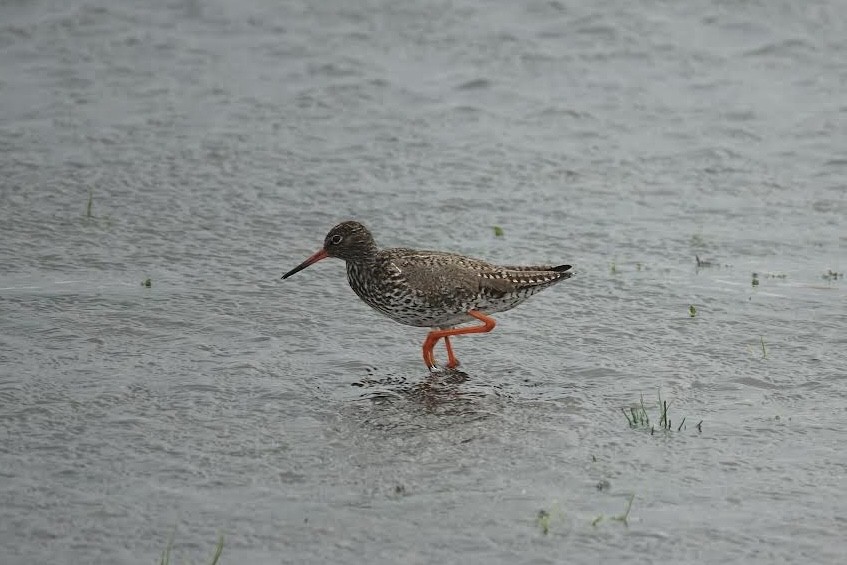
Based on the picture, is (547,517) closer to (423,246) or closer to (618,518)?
(618,518)

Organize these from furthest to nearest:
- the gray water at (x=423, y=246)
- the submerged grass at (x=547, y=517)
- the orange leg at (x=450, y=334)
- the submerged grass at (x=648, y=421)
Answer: the orange leg at (x=450, y=334), the submerged grass at (x=648, y=421), the gray water at (x=423, y=246), the submerged grass at (x=547, y=517)

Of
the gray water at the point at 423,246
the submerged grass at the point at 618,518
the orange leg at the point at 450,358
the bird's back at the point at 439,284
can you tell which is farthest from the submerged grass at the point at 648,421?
the bird's back at the point at 439,284

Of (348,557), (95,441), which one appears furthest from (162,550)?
(95,441)

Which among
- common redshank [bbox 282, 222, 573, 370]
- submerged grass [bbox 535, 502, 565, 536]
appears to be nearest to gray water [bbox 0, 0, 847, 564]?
submerged grass [bbox 535, 502, 565, 536]

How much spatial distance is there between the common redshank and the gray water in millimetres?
312

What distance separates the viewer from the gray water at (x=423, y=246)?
22.3 feet

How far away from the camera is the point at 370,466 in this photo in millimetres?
7324

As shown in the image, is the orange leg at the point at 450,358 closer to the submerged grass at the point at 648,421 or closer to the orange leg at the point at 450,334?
the orange leg at the point at 450,334

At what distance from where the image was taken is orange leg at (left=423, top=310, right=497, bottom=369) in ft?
30.1

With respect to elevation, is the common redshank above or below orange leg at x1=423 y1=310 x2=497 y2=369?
above

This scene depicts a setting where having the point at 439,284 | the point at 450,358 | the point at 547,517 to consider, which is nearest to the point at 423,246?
the point at 439,284

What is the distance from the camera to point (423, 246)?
1146 centimetres

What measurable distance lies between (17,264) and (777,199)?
23.7 ft

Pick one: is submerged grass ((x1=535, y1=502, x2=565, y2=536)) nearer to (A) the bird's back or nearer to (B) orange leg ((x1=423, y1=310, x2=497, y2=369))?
(B) orange leg ((x1=423, y1=310, x2=497, y2=369))
